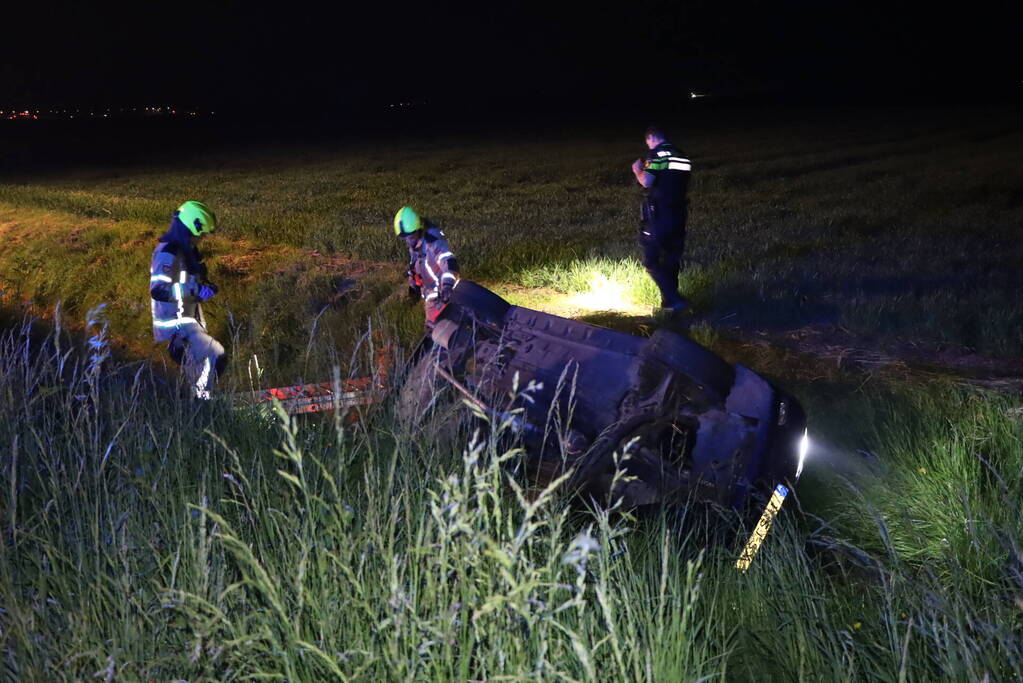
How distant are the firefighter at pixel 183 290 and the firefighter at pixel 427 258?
5.19 feet

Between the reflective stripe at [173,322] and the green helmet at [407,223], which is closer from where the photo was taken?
the reflective stripe at [173,322]

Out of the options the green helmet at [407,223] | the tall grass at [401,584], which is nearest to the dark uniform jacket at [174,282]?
the green helmet at [407,223]

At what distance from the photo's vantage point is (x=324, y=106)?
82.8 meters

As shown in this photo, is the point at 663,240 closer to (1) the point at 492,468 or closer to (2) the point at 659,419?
(2) the point at 659,419

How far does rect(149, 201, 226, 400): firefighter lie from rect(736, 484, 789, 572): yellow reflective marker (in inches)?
189

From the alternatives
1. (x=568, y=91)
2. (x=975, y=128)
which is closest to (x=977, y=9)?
(x=568, y=91)

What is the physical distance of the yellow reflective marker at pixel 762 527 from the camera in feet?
11.9

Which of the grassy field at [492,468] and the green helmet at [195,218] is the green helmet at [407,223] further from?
the green helmet at [195,218]

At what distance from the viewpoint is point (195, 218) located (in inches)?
301

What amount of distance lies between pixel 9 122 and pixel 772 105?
5875 centimetres

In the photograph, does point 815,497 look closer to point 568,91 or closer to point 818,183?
point 818,183

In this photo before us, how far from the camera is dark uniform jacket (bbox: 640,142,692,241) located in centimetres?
945

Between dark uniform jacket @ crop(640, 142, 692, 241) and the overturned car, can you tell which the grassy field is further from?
dark uniform jacket @ crop(640, 142, 692, 241)

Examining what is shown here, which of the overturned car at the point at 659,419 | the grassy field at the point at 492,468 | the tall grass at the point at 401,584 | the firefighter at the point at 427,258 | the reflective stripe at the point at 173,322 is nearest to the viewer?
the tall grass at the point at 401,584
